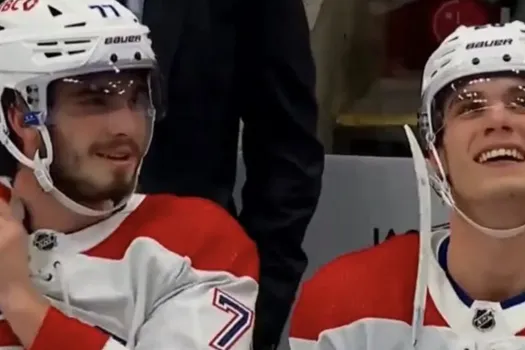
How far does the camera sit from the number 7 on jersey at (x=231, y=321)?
1.49 metres

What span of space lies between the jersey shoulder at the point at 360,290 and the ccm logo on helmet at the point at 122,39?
0.40 metres

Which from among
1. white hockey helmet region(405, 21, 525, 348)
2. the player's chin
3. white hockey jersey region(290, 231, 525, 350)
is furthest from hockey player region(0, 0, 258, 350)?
the player's chin

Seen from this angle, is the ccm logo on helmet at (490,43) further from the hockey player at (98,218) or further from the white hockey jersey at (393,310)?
the hockey player at (98,218)

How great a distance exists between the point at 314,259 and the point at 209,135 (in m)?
0.53

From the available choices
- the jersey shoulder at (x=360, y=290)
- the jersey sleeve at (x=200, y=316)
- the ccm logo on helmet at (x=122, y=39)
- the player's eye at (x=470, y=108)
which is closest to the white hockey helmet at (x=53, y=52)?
the ccm logo on helmet at (x=122, y=39)

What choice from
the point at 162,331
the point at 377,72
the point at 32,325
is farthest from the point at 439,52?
the point at 377,72

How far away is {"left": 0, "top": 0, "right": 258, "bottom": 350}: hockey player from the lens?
4.94ft

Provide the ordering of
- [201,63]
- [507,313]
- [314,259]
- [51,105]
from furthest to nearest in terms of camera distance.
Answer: [314,259]
[201,63]
[51,105]
[507,313]

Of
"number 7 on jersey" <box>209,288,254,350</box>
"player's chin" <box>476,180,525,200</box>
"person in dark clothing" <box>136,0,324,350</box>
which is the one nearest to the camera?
"player's chin" <box>476,180,525,200</box>

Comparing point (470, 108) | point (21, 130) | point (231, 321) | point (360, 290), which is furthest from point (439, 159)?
point (21, 130)

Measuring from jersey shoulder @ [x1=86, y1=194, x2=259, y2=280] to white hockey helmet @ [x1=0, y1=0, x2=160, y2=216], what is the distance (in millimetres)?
43

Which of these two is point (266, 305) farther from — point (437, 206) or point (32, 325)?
point (32, 325)

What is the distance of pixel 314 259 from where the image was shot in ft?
7.91

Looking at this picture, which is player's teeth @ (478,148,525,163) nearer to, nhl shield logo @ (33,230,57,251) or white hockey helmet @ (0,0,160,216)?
white hockey helmet @ (0,0,160,216)
